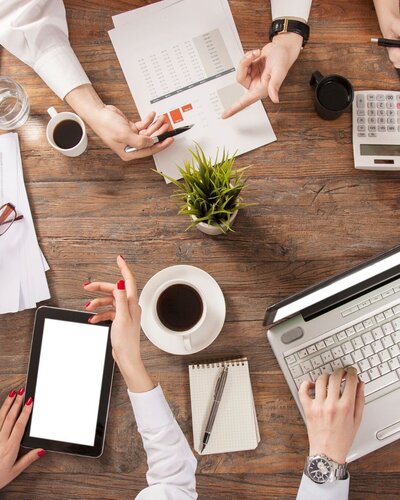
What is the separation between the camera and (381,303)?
0.97 meters

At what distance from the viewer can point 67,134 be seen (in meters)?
1.07

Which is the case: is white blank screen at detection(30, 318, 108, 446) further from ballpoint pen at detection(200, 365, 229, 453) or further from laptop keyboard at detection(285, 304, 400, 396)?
laptop keyboard at detection(285, 304, 400, 396)

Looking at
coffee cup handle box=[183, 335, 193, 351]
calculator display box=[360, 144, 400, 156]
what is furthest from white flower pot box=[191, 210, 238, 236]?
calculator display box=[360, 144, 400, 156]

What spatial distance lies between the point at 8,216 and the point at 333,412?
2.71 feet

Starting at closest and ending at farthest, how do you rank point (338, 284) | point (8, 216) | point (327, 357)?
point (338, 284), point (327, 357), point (8, 216)

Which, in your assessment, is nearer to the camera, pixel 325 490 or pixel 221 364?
pixel 325 490

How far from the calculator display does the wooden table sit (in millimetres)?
36

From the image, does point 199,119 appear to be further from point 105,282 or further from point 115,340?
point 115,340

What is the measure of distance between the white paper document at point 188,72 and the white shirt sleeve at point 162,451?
0.51 meters

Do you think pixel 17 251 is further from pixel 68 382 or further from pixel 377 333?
pixel 377 333

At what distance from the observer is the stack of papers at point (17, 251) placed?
41.9 inches

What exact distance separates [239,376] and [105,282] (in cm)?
36

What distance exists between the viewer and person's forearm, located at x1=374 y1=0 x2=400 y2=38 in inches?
42.2

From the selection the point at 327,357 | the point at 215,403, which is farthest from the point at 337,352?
the point at 215,403
